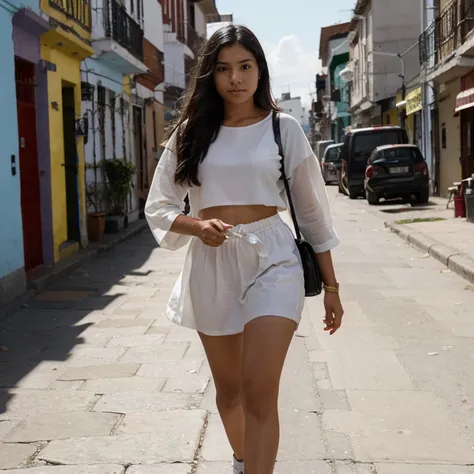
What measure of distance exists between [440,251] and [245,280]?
9025 mm

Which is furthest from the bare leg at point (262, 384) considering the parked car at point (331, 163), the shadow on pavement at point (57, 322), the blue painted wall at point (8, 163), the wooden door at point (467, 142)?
the parked car at point (331, 163)

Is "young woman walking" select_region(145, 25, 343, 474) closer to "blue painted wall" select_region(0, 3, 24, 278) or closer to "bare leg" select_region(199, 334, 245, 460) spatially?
"bare leg" select_region(199, 334, 245, 460)

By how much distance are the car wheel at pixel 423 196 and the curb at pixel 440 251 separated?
20.4 ft

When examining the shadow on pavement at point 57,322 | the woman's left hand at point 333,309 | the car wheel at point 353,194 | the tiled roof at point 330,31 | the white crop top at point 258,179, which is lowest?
the shadow on pavement at point 57,322

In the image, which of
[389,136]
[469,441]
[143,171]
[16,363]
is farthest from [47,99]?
[389,136]

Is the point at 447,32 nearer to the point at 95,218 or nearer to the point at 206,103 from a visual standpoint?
the point at 95,218

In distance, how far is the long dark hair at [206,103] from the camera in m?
3.29

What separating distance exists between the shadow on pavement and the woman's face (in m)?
2.65

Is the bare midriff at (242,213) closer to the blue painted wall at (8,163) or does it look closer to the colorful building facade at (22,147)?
the colorful building facade at (22,147)

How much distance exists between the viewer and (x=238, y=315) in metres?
3.23

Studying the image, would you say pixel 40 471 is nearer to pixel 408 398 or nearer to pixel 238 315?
pixel 238 315

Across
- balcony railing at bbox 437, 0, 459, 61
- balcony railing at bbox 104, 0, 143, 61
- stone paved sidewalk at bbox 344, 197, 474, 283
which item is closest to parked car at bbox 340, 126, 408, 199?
balcony railing at bbox 437, 0, 459, 61

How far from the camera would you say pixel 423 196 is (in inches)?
866

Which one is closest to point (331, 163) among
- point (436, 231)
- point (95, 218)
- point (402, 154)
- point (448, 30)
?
point (448, 30)
